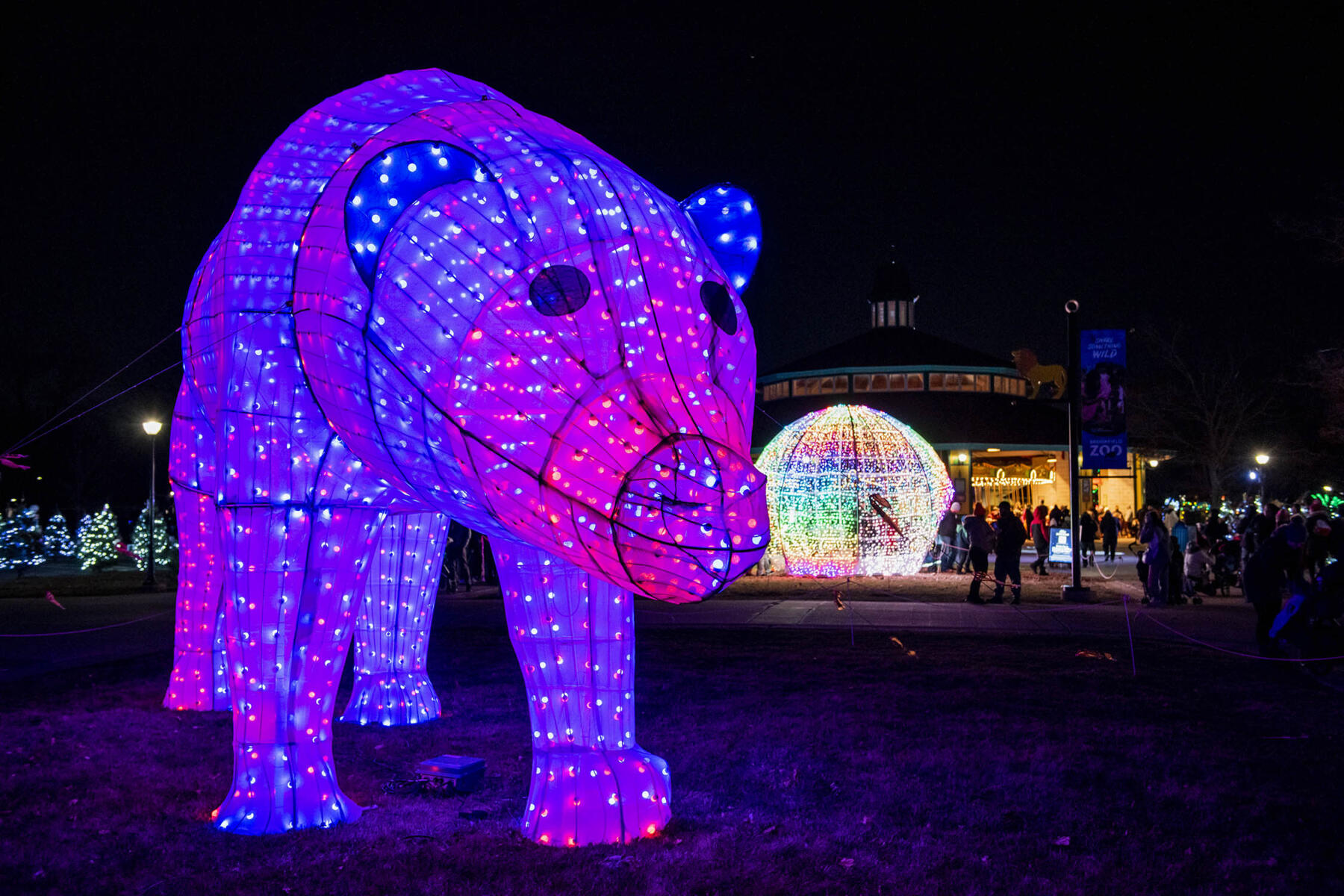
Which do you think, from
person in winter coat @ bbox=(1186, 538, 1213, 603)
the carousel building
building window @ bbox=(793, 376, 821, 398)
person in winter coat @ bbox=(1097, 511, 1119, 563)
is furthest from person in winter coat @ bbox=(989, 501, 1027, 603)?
building window @ bbox=(793, 376, 821, 398)

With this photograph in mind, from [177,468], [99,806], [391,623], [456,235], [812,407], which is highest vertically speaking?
[812,407]

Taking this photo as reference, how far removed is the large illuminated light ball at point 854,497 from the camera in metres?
17.9

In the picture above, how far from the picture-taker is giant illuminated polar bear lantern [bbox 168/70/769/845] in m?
3.21

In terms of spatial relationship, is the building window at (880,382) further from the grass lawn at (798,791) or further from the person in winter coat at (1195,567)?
the grass lawn at (798,791)

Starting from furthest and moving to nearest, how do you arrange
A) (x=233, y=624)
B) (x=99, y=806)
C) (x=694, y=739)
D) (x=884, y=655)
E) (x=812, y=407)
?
(x=812, y=407)
(x=884, y=655)
(x=694, y=739)
(x=99, y=806)
(x=233, y=624)

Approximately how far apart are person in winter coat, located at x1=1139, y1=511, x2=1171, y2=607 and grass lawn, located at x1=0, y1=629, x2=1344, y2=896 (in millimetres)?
6240

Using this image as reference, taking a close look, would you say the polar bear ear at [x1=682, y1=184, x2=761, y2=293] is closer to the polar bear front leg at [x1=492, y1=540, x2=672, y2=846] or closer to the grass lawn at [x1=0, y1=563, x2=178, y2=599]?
the polar bear front leg at [x1=492, y1=540, x2=672, y2=846]

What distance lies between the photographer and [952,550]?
858 inches

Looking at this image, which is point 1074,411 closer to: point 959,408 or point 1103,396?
point 1103,396

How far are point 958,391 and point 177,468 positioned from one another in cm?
4081

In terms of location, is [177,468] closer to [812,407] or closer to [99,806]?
[99,806]

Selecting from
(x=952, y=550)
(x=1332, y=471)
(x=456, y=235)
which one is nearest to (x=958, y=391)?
(x=1332, y=471)

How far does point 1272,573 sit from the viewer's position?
10516 millimetres

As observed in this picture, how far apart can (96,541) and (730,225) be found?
2615cm
